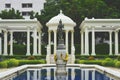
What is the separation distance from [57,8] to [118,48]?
13.0 metres

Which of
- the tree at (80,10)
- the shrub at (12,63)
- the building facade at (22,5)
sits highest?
the building facade at (22,5)

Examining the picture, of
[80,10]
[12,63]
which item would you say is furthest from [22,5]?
[12,63]

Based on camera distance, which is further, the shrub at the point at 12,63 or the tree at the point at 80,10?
the tree at the point at 80,10

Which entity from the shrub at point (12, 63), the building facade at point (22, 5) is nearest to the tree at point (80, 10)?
the shrub at point (12, 63)

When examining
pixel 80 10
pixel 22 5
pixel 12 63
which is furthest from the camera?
pixel 22 5

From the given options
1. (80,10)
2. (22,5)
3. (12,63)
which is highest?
(22,5)

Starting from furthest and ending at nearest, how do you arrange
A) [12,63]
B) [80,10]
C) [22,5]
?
[22,5] → [80,10] → [12,63]

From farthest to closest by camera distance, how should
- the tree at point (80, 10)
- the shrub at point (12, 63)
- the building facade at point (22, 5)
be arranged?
the building facade at point (22, 5) < the tree at point (80, 10) < the shrub at point (12, 63)

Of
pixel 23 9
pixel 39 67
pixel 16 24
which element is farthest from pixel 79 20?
pixel 23 9

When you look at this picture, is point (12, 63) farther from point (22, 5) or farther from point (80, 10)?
point (22, 5)

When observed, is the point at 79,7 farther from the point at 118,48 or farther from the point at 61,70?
the point at 61,70

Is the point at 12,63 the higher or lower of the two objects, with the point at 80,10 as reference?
lower

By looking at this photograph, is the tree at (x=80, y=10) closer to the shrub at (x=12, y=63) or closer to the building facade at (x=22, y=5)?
the shrub at (x=12, y=63)

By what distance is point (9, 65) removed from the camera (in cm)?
3841
